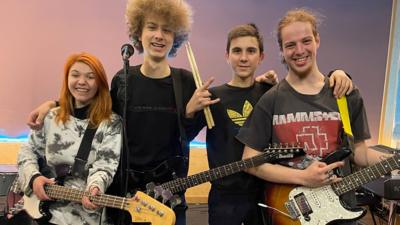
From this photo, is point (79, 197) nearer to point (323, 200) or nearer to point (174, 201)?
point (174, 201)

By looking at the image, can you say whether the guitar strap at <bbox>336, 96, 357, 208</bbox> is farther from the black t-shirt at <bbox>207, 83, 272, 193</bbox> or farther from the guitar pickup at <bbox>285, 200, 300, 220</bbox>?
the black t-shirt at <bbox>207, 83, 272, 193</bbox>

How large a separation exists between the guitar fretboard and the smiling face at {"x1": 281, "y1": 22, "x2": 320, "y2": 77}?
1.37ft

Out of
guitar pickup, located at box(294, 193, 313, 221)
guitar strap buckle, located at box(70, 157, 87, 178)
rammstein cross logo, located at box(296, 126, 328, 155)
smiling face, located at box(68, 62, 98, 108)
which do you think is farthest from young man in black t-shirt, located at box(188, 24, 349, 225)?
guitar strap buckle, located at box(70, 157, 87, 178)

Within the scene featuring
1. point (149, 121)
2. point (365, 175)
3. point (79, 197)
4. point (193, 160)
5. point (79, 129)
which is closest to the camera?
point (365, 175)

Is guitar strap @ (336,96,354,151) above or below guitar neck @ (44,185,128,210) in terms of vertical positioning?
above

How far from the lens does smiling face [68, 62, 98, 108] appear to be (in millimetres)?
2117

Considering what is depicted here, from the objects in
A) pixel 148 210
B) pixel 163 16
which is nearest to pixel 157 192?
pixel 148 210

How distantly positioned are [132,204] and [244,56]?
1.04 m

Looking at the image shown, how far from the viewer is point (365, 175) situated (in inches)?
73.8

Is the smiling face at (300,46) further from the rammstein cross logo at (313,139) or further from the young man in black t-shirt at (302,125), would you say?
the rammstein cross logo at (313,139)

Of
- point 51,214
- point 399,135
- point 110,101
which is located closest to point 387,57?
point 399,135

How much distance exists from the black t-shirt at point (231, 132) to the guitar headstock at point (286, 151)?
11.4 inches

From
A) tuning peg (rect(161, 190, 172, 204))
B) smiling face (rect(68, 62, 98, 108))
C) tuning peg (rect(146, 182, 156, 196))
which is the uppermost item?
smiling face (rect(68, 62, 98, 108))

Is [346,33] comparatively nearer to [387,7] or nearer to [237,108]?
→ [387,7]
